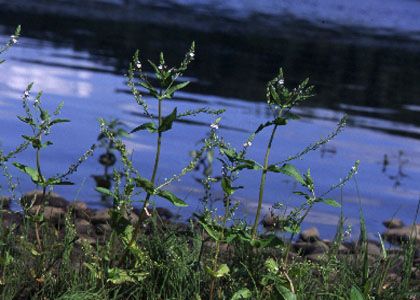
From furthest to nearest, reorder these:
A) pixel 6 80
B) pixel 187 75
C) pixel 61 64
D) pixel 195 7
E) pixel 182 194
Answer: pixel 195 7, pixel 187 75, pixel 61 64, pixel 6 80, pixel 182 194

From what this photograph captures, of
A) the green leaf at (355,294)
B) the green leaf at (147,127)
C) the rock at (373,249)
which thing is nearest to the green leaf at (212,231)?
the green leaf at (147,127)

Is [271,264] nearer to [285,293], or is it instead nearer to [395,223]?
[285,293]

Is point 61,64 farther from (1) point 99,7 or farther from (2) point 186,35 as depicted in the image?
(1) point 99,7

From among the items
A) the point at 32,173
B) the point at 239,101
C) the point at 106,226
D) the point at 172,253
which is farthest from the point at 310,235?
the point at 239,101

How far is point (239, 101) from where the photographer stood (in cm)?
1252

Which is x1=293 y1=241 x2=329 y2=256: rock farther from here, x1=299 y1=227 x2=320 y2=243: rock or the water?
the water

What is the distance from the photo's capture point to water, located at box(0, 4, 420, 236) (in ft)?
26.6

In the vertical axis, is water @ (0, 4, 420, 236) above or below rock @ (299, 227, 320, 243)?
above

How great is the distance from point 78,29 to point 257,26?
7155 mm

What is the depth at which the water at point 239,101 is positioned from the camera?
809 centimetres

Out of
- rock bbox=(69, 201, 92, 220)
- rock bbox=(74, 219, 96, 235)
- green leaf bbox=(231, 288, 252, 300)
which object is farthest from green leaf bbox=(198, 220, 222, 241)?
rock bbox=(69, 201, 92, 220)

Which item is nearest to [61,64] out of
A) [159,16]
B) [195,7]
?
[159,16]

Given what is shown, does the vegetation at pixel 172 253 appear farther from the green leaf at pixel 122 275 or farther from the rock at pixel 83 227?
the rock at pixel 83 227

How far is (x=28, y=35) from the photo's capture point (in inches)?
709
